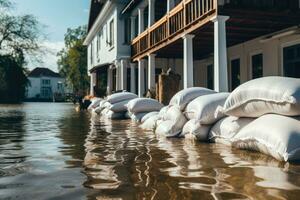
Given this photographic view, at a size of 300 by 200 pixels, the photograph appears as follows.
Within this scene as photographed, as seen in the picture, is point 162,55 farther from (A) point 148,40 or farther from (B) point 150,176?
(B) point 150,176

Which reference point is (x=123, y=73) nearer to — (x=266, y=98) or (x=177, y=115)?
(x=177, y=115)

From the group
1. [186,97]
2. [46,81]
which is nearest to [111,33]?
[186,97]

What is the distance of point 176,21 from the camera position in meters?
11.6

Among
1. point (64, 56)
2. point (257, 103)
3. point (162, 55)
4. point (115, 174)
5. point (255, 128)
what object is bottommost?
point (115, 174)

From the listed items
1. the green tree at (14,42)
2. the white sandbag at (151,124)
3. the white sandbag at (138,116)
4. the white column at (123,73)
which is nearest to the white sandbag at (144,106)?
the white sandbag at (138,116)

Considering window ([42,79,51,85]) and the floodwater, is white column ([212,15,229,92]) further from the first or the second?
window ([42,79,51,85])

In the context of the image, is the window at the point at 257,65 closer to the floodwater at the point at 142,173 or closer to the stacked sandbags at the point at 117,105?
the stacked sandbags at the point at 117,105

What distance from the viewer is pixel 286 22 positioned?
9.67 m

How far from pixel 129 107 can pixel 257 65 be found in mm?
5038

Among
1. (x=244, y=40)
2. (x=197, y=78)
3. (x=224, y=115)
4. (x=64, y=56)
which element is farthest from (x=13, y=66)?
(x=224, y=115)

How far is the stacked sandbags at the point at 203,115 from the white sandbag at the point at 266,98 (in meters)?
0.41

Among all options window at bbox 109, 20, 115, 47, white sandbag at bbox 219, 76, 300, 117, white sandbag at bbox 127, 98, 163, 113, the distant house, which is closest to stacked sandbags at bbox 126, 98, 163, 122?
white sandbag at bbox 127, 98, 163, 113

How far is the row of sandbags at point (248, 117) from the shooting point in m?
4.00

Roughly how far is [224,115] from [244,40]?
7.74 metres
